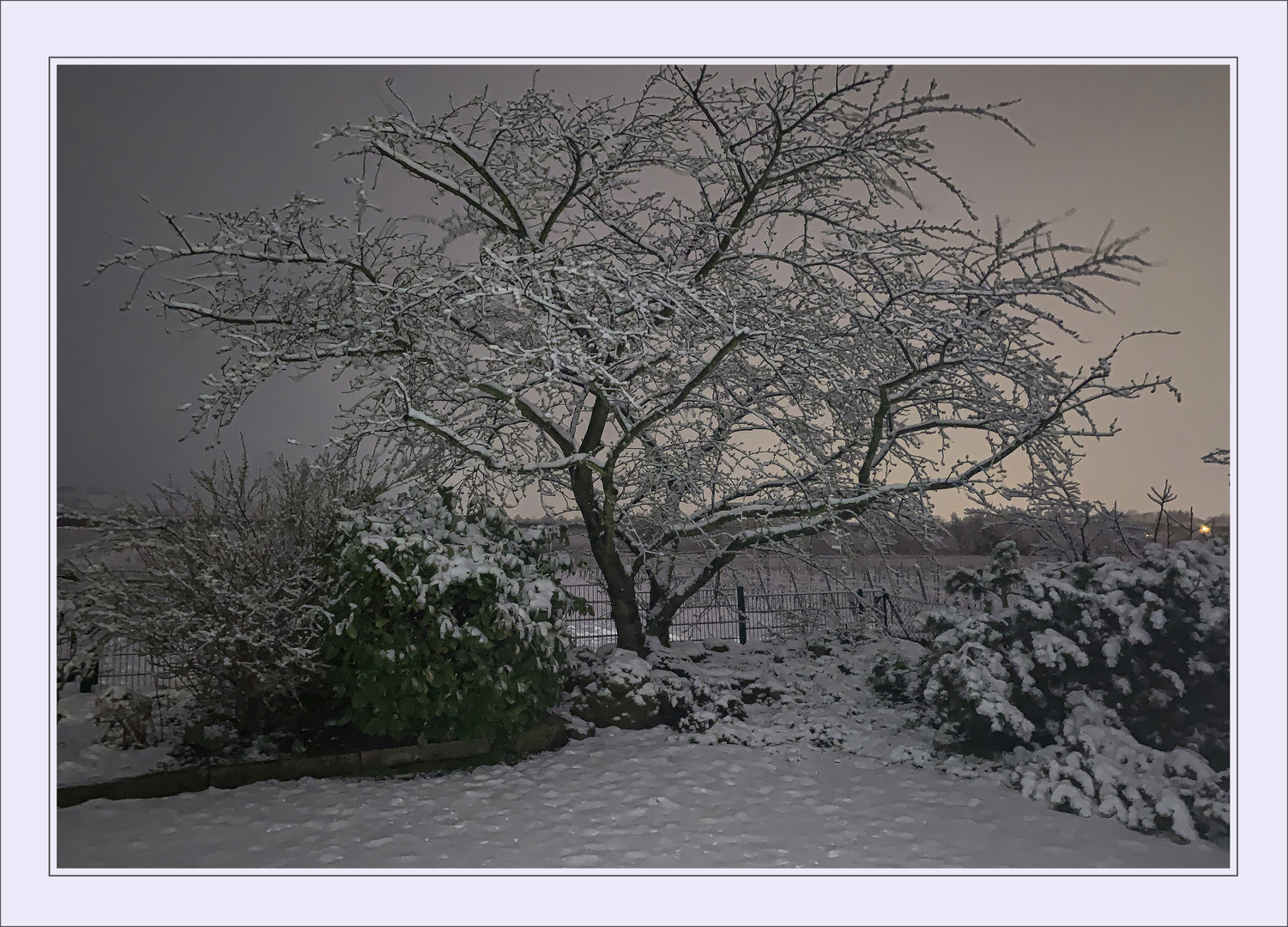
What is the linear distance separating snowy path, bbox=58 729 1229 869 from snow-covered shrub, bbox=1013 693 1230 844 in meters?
0.10

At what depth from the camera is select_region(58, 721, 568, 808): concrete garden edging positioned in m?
3.59

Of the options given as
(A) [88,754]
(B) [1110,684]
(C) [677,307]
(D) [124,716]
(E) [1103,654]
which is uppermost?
(C) [677,307]

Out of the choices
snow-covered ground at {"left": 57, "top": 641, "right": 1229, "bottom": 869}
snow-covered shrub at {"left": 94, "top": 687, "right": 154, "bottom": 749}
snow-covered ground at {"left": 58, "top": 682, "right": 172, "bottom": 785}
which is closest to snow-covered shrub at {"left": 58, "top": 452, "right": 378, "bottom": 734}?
snow-covered shrub at {"left": 94, "top": 687, "right": 154, "bottom": 749}

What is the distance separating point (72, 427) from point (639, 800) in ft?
10.8

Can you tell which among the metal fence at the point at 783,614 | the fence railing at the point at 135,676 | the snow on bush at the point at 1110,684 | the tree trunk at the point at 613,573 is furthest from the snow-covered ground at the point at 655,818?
the metal fence at the point at 783,614

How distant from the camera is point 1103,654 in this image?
150 inches

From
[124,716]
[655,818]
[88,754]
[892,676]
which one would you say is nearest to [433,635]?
[655,818]

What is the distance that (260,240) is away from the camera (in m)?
4.41

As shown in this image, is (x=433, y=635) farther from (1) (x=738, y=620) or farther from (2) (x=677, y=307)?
(1) (x=738, y=620)

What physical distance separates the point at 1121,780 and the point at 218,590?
14.7ft

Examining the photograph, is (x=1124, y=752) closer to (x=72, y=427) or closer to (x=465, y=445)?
(x=465, y=445)

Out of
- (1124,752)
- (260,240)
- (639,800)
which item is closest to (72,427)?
(260,240)

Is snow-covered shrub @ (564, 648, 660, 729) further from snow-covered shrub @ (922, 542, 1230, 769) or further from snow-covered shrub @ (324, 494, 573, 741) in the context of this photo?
snow-covered shrub @ (922, 542, 1230, 769)

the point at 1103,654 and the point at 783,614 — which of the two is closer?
the point at 1103,654
